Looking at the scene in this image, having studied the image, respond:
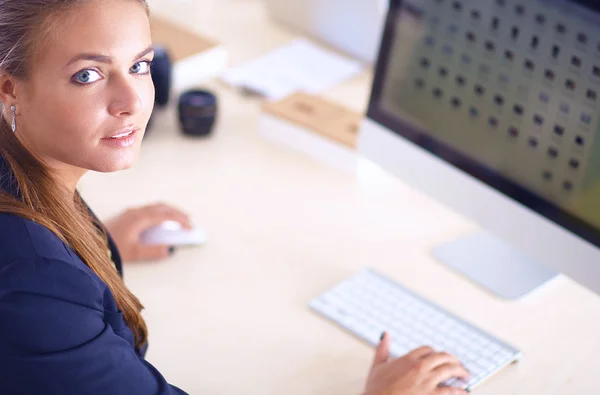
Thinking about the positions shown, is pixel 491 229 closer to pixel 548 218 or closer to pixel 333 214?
pixel 548 218

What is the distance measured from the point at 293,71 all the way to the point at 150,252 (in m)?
0.75

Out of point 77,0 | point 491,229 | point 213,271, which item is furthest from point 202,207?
point 77,0

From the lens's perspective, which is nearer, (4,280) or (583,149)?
(4,280)

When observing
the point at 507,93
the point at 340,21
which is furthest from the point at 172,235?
the point at 340,21

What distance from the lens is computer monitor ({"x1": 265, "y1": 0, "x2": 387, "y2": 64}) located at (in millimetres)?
2004

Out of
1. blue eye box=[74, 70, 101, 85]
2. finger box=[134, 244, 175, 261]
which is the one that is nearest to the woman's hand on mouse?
finger box=[134, 244, 175, 261]

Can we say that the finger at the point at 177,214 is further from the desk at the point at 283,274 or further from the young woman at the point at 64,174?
the young woman at the point at 64,174

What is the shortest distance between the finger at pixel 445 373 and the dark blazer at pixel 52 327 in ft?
1.22

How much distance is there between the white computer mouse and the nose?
41 cm

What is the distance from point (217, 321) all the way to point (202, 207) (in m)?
0.31

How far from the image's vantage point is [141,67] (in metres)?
1.03

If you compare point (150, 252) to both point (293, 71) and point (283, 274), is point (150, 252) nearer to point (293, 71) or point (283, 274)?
point (283, 274)

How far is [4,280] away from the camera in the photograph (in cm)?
90

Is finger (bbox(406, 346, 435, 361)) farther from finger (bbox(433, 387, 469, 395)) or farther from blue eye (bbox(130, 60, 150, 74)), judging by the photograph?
blue eye (bbox(130, 60, 150, 74))
